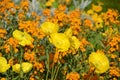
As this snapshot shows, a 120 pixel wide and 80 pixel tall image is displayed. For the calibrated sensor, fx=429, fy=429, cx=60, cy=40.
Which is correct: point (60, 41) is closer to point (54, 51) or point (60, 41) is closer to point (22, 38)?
point (22, 38)

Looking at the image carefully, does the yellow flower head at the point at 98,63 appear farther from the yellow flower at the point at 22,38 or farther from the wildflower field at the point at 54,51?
the yellow flower at the point at 22,38

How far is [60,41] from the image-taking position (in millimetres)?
2820

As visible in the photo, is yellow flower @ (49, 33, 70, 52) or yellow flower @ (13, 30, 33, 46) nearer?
yellow flower @ (49, 33, 70, 52)

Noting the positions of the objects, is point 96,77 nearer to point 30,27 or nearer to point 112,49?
point 112,49

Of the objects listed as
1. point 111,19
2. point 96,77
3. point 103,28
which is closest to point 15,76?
point 96,77

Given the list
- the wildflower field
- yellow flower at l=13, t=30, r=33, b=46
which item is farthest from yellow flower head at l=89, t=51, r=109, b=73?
yellow flower at l=13, t=30, r=33, b=46

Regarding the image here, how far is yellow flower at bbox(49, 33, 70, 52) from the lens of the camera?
2.83m

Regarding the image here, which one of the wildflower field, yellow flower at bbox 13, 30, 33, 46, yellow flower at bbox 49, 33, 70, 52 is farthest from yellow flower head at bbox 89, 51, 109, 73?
yellow flower at bbox 13, 30, 33, 46

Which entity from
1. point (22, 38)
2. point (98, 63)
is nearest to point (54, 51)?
point (22, 38)

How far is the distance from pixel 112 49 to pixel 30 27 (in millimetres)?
803

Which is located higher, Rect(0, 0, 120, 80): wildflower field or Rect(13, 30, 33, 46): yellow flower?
Rect(13, 30, 33, 46): yellow flower

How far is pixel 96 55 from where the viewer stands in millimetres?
2947

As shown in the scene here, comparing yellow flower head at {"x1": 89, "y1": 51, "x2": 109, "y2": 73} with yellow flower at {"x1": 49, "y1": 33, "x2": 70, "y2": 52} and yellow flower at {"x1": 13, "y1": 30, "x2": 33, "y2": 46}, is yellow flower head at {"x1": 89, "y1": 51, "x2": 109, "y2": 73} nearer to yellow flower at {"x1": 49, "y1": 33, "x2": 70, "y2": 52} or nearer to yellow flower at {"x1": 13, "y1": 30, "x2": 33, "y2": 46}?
yellow flower at {"x1": 49, "y1": 33, "x2": 70, "y2": 52}

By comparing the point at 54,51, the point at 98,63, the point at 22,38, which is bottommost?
the point at 54,51
